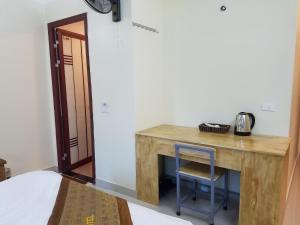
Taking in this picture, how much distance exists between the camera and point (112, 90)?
8.84 feet

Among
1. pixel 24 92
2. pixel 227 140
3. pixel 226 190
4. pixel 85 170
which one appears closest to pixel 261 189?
pixel 227 140

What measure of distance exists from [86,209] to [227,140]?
147cm

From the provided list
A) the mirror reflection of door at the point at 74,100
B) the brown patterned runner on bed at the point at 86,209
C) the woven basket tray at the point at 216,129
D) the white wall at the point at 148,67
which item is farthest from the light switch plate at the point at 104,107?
the brown patterned runner on bed at the point at 86,209

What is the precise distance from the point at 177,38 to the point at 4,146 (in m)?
2.66

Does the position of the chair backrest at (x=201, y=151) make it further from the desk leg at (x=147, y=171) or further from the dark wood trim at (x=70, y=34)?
the dark wood trim at (x=70, y=34)

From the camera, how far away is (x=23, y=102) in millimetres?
3062

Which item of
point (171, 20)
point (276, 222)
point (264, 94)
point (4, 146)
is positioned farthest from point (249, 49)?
point (4, 146)

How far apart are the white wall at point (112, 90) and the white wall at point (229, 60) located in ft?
2.30

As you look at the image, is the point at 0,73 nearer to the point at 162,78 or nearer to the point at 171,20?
the point at 162,78

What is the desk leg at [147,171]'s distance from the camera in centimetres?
246

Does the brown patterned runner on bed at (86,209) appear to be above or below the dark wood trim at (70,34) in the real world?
below

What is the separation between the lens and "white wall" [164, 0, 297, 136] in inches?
88.8

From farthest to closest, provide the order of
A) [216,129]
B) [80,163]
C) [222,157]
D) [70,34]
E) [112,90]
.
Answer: [80,163] < [70,34] < [112,90] < [216,129] < [222,157]

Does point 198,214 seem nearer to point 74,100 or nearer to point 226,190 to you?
point 226,190
